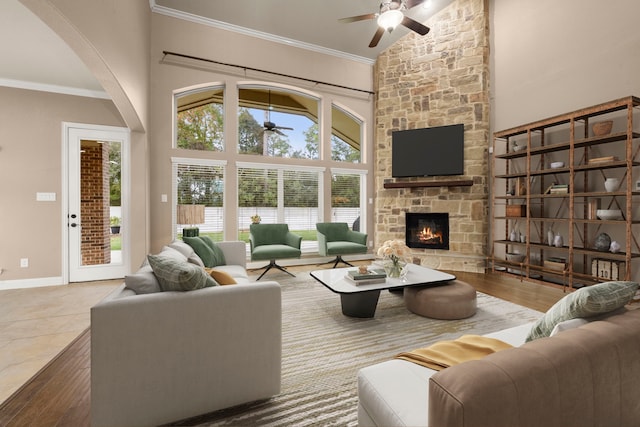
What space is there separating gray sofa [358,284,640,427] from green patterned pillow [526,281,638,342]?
0.03 m

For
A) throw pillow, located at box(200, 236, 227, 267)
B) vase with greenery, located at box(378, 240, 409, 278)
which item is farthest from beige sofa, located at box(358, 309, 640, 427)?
throw pillow, located at box(200, 236, 227, 267)

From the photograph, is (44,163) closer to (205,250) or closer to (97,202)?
(97,202)

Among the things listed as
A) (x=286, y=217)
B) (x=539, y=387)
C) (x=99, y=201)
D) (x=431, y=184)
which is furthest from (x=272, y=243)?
(x=539, y=387)

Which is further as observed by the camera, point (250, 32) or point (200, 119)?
point (250, 32)

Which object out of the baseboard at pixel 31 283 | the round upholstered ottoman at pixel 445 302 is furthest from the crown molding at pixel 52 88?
the round upholstered ottoman at pixel 445 302

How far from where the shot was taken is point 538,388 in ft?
2.75

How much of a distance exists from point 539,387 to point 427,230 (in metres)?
5.11

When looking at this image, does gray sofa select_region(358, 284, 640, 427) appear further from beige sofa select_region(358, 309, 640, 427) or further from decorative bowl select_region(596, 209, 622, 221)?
decorative bowl select_region(596, 209, 622, 221)

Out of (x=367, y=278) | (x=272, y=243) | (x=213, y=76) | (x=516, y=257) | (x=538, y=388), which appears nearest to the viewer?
(x=538, y=388)

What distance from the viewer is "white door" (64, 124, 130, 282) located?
4.42 m

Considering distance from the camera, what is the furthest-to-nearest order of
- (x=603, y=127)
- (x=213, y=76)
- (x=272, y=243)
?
(x=213, y=76) → (x=272, y=243) → (x=603, y=127)

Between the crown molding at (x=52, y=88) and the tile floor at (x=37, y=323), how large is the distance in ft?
9.29

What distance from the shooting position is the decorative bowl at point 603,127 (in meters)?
3.64

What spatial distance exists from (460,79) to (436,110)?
0.64 meters
